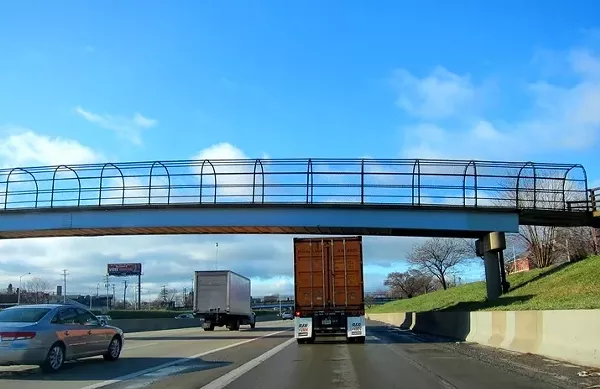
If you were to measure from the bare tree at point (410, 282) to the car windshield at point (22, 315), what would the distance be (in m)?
107

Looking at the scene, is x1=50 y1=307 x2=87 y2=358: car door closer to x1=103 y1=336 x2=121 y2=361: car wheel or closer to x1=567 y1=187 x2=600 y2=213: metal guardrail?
x1=103 y1=336 x2=121 y2=361: car wheel

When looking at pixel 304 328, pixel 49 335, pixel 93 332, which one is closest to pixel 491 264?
pixel 304 328

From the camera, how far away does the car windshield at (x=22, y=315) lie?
43.5 ft

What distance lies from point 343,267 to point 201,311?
21851 millimetres

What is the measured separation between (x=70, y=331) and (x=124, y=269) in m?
128

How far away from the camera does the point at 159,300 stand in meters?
184

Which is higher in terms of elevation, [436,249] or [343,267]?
[436,249]

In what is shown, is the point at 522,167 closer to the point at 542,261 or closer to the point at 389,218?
the point at 389,218

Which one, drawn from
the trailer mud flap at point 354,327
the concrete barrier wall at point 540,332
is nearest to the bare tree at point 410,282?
the concrete barrier wall at point 540,332

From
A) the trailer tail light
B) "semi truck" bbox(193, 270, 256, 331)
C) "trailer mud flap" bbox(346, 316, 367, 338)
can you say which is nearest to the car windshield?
the trailer tail light

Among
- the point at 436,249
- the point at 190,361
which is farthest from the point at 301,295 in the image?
the point at 436,249

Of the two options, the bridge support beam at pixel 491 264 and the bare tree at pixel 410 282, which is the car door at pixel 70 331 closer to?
the bridge support beam at pixel 491 264

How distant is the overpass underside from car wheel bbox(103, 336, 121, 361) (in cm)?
1465

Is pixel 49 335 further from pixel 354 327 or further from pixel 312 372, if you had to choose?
pixel 354 327
